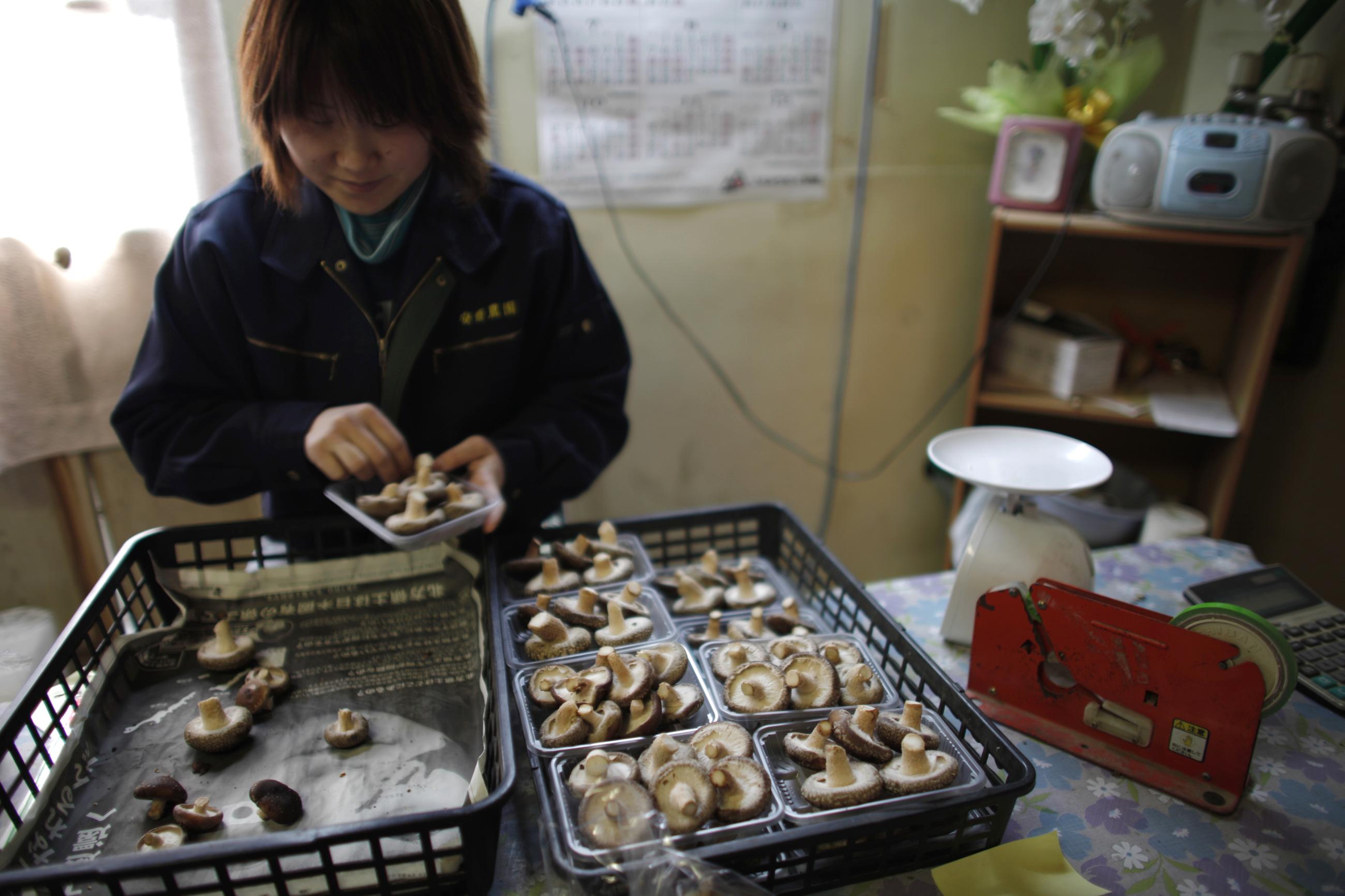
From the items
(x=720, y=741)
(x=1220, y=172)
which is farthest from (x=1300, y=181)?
(x=720, y=741)

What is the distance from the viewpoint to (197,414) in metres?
1.18

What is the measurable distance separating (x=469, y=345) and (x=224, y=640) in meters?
0.53

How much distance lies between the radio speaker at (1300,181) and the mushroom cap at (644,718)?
1.60m

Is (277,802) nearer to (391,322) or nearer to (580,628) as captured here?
(580,628)

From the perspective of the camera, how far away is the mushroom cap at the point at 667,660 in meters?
0.92

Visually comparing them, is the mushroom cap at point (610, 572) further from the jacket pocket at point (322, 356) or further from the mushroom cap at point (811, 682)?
the jacket pocket at point (322, 356)

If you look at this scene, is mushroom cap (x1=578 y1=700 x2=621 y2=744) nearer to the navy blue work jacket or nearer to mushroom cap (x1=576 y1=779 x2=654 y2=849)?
mushroom cap (x1=576 y1=779 x2=654 y2=849)

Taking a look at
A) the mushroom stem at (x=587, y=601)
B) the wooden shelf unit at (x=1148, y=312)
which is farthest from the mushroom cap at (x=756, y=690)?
the wooden shelf unit at (x=1148, y=312)

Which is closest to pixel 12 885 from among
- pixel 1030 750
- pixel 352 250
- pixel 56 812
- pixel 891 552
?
pixel 56 812

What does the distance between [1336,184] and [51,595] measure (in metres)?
2.90

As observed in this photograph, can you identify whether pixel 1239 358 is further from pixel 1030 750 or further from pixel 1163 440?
pixel 1030 750

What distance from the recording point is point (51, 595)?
1790 millimetres

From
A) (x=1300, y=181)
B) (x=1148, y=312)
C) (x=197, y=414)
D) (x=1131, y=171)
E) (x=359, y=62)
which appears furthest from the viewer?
(x=1148, y=312)

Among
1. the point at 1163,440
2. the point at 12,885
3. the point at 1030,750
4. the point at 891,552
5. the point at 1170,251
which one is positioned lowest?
the point at 891,552
